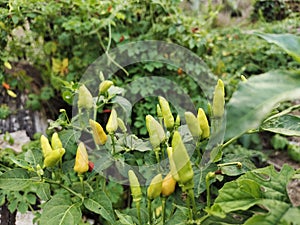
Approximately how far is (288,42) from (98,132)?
16.7 inches

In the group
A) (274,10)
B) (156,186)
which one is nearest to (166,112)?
(156,186)

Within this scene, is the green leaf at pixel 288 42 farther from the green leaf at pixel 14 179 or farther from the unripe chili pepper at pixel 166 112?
the green leaf at pixel 14 179

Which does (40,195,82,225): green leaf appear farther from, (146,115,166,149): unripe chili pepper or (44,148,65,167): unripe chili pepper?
(146,115,166,149): unripe chili pepper

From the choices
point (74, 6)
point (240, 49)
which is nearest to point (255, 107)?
point (74, 6)

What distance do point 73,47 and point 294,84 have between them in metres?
1.52

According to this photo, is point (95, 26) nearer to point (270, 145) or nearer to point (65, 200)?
point (65, 200)

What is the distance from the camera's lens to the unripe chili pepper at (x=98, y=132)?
77 cm

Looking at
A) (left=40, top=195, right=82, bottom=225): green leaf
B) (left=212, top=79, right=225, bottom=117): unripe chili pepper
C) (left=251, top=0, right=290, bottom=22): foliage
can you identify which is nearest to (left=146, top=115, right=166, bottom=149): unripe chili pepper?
(left=212, top=79, right=225, bottom=117): unripe chili pepper

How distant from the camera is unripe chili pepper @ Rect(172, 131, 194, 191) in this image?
58 cm

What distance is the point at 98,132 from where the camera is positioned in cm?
78

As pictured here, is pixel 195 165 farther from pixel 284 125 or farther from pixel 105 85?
pixel 105 85

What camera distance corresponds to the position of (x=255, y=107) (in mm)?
413

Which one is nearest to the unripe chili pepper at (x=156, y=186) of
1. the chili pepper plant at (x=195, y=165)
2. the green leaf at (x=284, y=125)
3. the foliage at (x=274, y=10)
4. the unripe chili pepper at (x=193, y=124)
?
the chili pepper plant at (x=195, y=165)

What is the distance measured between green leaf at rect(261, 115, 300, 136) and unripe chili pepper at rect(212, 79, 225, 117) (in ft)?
0.27
